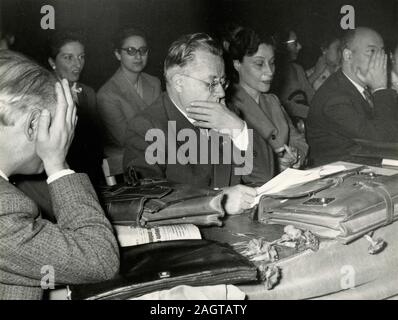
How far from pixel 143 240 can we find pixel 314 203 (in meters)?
0.42

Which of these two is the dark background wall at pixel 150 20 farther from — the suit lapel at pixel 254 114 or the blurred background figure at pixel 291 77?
the suit lapel at pixel 254 114

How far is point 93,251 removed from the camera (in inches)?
33.1

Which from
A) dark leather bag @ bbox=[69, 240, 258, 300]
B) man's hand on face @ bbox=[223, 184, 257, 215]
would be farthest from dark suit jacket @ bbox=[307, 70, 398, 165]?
dark leather bag @ bbox=[69, 240, 258, 300]

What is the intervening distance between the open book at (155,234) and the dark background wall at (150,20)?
2.18 metres

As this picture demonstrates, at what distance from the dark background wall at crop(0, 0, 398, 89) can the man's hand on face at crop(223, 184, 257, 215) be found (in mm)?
1982

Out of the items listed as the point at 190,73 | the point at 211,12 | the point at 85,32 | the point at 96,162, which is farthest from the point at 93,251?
the point at 85,32

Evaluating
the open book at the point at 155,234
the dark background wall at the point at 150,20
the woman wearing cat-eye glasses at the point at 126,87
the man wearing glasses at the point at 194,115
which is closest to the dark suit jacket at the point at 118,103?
the woman wearing cat-eye glasses at the point at 126,87

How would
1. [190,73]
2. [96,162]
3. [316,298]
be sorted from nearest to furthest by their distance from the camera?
[316,298] < [190,73] < [96,162]

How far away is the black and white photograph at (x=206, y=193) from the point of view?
827 millimetres

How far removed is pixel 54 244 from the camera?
2.67 ft

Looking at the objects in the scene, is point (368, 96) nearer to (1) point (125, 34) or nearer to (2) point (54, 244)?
(1) point (125, 34)

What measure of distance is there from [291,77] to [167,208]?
296 centimetres
